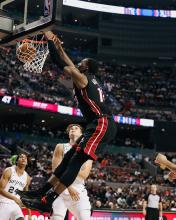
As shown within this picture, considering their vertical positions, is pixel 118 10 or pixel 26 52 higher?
pixel 118 10

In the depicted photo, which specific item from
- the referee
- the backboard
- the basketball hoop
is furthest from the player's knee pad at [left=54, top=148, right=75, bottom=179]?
the referee

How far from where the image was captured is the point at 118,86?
4038 cm

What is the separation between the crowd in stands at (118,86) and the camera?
32.2m

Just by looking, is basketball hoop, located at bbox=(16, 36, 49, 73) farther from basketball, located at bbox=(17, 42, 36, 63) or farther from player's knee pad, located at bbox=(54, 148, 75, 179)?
player's knee pad, located at bbox=(54, 148, 75, 179)

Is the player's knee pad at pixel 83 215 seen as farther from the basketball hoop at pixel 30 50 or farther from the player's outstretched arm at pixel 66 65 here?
the basketball hoop at pixel 30 50

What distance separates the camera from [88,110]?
257 inches

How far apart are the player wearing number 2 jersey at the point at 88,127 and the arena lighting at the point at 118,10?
110ft

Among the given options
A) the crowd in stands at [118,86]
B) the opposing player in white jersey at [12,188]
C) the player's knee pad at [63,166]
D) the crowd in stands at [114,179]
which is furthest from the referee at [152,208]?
the crowd in stands at [118,86]

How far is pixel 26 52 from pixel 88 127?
7.03 feet

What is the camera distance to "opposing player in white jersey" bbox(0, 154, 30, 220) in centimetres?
850

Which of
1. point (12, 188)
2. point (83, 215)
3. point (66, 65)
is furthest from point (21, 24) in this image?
point (83, 215)

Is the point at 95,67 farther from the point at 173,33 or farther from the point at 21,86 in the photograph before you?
the point at 173,33

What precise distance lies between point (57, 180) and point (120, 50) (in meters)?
38.9

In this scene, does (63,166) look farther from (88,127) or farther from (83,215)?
(83,215)
